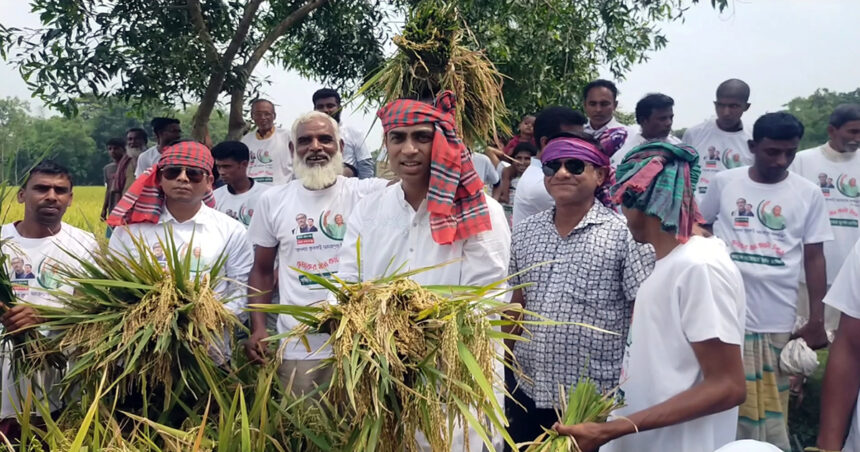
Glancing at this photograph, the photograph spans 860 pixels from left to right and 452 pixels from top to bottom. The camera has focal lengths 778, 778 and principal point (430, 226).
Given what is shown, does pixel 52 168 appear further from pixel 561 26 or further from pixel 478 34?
pixel 561 26

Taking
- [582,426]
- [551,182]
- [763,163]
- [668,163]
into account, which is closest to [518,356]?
[551,182]

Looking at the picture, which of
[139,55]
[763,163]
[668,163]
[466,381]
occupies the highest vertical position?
[139,55]

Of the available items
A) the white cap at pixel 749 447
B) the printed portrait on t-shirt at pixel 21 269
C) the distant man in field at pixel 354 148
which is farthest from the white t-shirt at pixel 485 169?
the white cap at pixel 749 447

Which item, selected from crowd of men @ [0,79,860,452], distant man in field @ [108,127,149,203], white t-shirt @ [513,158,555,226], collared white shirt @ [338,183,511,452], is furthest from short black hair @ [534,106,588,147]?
distant man in field @ [108,127,149,203]

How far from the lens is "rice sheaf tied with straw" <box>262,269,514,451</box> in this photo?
2182 millimetres

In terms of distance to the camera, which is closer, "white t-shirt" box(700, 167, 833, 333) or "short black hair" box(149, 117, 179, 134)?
"white t-shirt" box(700, 167, 833, 333)

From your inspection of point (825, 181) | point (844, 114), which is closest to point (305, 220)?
point (825, 181)

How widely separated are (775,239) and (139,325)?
12.1 ft

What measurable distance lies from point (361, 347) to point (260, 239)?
87.1 inches

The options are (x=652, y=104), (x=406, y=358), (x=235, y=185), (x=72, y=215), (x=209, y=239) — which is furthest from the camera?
(x=652, y=104)

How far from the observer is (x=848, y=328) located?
8.63ft

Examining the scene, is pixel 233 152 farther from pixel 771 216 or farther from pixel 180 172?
pixel 771 216

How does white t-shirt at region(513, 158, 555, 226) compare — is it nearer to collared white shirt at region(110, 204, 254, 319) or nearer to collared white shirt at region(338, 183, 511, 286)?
collared white shirt at region(338, 183, 511, 286)

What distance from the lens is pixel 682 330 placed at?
243cm
